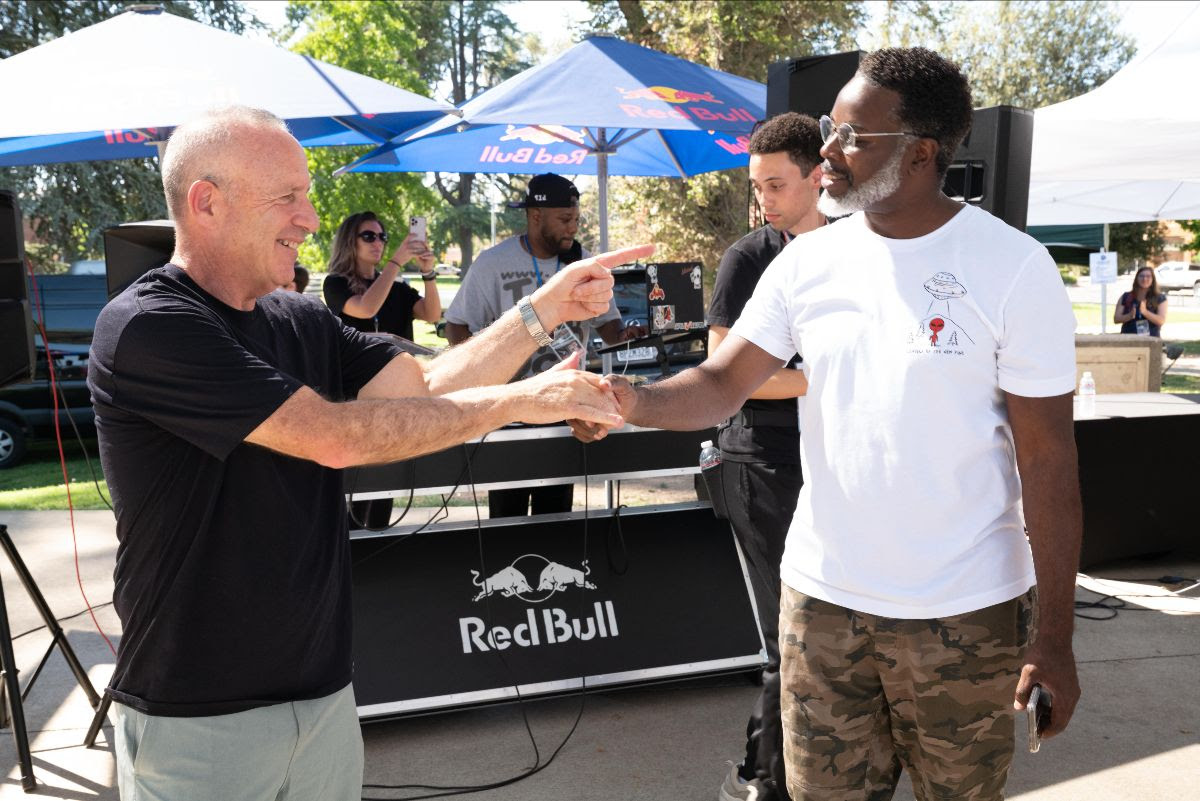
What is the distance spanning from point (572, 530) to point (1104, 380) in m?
8.56

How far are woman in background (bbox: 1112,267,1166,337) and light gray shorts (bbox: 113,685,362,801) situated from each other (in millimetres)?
15400

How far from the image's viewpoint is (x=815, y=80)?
459 centimetres

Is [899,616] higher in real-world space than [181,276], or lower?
lower

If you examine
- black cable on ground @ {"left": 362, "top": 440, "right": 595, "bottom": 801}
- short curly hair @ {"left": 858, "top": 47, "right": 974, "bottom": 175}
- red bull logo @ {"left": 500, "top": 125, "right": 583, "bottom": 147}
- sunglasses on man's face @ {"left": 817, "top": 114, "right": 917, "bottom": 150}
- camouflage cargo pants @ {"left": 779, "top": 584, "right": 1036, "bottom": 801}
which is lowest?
black cable on ground @ {"left": 362, "top": 440, "right": 595, "bottom": 801}

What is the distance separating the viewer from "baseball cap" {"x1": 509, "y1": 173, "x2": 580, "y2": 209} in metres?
5.54

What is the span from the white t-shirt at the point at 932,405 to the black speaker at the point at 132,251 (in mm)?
2623

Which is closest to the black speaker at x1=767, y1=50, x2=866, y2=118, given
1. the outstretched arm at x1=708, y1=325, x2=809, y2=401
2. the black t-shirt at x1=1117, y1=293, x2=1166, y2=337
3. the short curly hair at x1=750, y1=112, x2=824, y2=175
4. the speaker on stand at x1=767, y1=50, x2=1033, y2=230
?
the speaker on stand at x1=767, y1=50, x2=1033, y2=230

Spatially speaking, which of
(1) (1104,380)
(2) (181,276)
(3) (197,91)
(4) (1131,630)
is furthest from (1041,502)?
(1) (1104,380)

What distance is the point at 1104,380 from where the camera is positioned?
11.3m

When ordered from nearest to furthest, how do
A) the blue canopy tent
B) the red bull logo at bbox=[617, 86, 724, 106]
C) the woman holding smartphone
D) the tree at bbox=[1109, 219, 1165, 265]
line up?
the blue canopy tent < the red bull logo at bbox=[617, 86, 724, 106] < the woman holding smartphone < the tree at bbox=[1109, 219, 1165, 265]

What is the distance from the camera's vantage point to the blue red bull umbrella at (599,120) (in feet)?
20.5

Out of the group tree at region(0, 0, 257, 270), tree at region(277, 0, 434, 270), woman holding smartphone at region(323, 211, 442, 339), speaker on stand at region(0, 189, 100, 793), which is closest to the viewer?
speaker on stand at region(0, 189, 100, 793)

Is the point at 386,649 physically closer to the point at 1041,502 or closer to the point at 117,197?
the point at 1041,502

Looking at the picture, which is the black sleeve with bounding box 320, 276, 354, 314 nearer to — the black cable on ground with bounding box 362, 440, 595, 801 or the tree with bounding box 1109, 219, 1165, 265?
the black cable on ground with bounding box 362, 440, 595, 801
